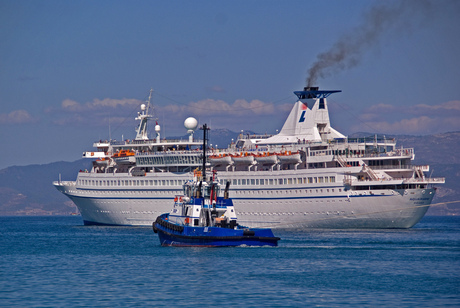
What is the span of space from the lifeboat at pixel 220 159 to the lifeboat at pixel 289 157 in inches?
253

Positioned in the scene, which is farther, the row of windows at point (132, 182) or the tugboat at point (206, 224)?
the row of windows at point (132, 182)

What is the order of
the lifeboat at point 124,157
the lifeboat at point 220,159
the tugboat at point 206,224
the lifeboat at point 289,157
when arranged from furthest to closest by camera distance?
the lifeboat at point 124,157, the lifeboat at point 220,159, the lifeboat at point 289,157, the tugboat at point 206,224

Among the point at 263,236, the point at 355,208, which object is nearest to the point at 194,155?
the point at 355,208

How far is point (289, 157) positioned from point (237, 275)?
42486mm

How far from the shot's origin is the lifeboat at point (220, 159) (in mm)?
88250

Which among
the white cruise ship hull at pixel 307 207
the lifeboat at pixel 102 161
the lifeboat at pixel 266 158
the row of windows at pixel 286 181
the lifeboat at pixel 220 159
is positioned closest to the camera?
the white cruise ship hull at pixel 307 207

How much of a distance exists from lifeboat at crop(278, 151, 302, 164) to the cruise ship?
0.38 ft

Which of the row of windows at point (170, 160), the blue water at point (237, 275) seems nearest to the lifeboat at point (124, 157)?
the row of windows at point (170, 160)

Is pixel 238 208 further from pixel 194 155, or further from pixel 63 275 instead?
pixel 63 275

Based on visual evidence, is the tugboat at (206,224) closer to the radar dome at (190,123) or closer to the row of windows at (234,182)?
the row of windows at (234,182)

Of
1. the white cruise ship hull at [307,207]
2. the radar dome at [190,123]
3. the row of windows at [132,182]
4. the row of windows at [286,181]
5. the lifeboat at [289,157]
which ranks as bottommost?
the white cruise ship hull at [307,207]

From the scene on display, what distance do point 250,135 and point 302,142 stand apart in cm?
865

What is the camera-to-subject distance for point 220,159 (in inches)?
3484

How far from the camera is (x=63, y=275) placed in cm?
4234
